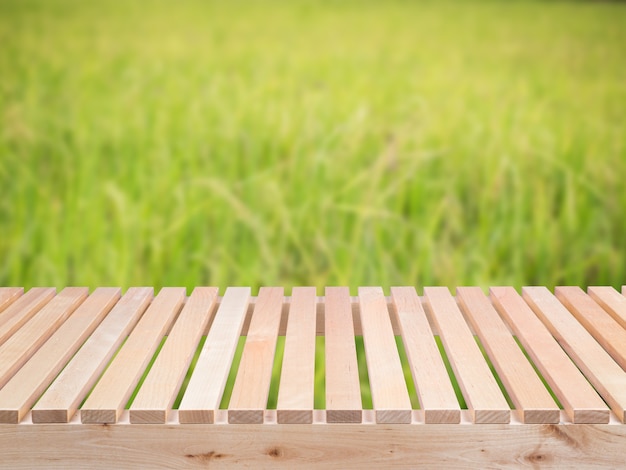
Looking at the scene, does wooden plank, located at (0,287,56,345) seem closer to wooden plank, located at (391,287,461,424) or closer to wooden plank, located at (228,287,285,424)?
wooden plank, located at (228,287,285,424)

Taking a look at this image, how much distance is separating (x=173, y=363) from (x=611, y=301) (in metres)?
0.96

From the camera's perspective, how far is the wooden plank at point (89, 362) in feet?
3.25

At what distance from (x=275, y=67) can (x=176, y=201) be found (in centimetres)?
198

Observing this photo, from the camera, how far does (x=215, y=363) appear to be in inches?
45.4

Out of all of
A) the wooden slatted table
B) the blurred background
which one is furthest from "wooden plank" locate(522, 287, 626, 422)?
the blurred background

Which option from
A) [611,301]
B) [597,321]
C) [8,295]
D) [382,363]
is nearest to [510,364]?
[382,363]

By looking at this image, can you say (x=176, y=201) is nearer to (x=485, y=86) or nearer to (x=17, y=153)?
(x=17, y=153)

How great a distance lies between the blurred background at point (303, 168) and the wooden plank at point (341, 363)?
0.38 metres

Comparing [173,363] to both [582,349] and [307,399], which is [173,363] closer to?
[307,399]

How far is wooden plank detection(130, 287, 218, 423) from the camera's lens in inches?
38.7

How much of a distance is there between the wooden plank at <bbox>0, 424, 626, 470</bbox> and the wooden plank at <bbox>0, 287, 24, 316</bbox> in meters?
0.58

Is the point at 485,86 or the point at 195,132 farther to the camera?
the point at 485,86

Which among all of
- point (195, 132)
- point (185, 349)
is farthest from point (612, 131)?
point (185, 349)

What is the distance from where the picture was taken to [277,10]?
6992 mm
